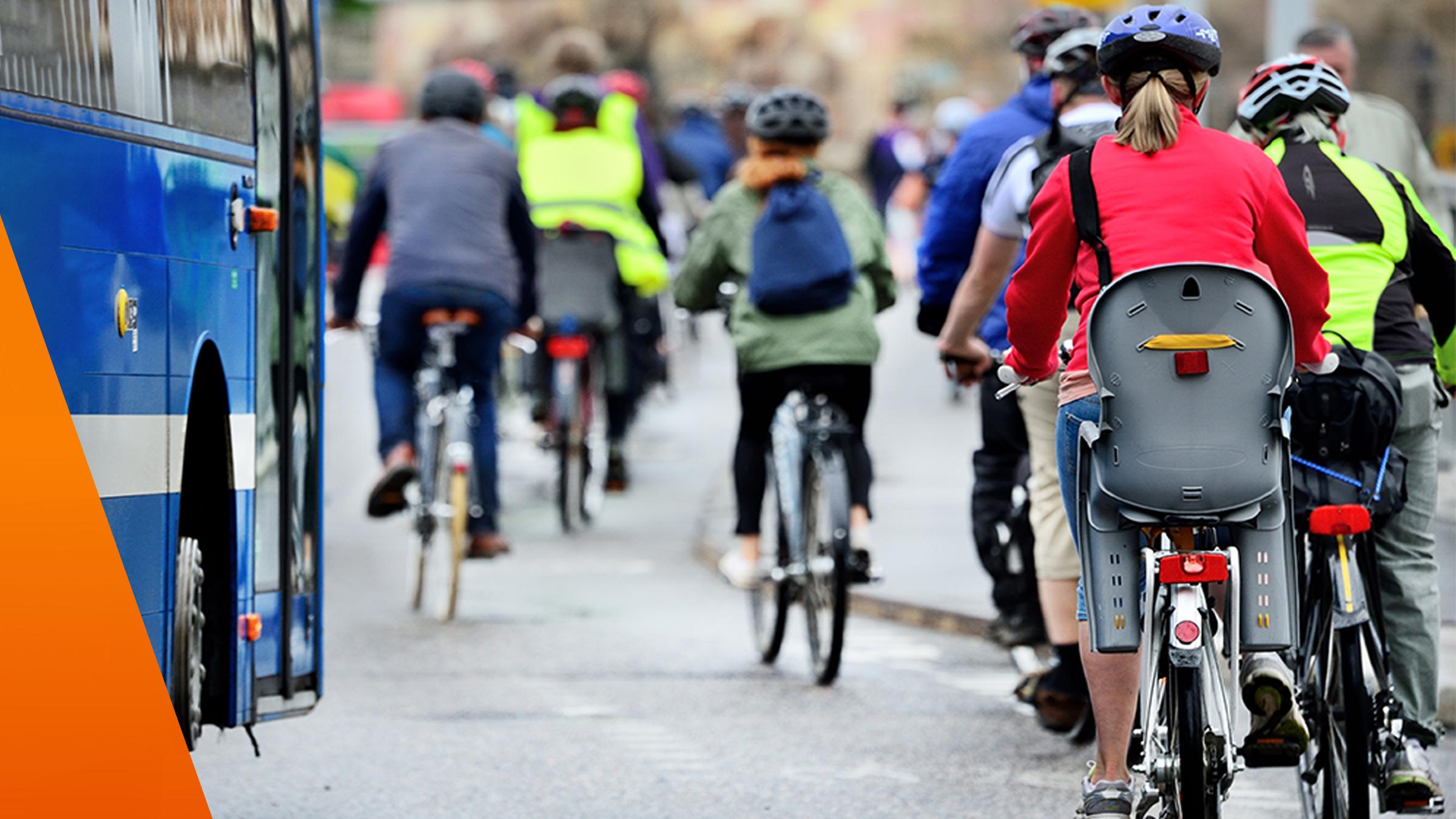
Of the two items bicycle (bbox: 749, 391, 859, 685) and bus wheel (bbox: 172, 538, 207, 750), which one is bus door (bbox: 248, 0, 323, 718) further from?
bicycle (bbox: 749, 391, 859, 685)

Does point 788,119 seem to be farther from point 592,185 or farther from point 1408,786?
point 592,185

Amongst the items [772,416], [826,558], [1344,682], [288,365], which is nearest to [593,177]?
[772,416]

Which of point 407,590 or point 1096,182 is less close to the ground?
point 1096,182

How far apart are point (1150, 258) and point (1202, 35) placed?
0.48 m

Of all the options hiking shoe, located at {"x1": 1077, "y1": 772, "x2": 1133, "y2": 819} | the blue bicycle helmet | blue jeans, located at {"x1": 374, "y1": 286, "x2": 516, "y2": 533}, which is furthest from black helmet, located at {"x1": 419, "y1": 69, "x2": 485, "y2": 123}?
hiking shoe, located at {"x1": 1077, "y1": 772, "x2": 1133, "y2": 819}

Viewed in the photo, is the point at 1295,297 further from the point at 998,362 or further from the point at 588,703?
the point at 588,703

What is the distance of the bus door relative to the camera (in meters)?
6.16

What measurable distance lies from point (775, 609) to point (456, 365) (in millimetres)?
1869

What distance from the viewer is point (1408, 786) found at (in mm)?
5715

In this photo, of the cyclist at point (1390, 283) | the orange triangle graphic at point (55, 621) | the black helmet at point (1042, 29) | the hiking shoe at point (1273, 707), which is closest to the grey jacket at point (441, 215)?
the black helmet at point (1042, 29)

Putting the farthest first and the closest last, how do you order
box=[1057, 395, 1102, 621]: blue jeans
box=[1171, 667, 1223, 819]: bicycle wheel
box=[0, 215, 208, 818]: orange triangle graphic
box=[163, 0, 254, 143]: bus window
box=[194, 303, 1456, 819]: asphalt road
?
box=[194, 303, 1456, 819]: asphalt road
box=[163, 0, 254, 143]: bus window
box=[1057, 395, 1102, 621]: blue jeans
box=[1171, 667, 1223, 819]: bicycle wheel
box=[0, 215, 208, 818]: orange triangle graphic

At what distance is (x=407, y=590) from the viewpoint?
11297 mm

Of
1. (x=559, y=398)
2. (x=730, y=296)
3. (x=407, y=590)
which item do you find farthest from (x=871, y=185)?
(x=730, y=296)

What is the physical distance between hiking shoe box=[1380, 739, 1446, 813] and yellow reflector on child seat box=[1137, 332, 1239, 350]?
1.34 metres
